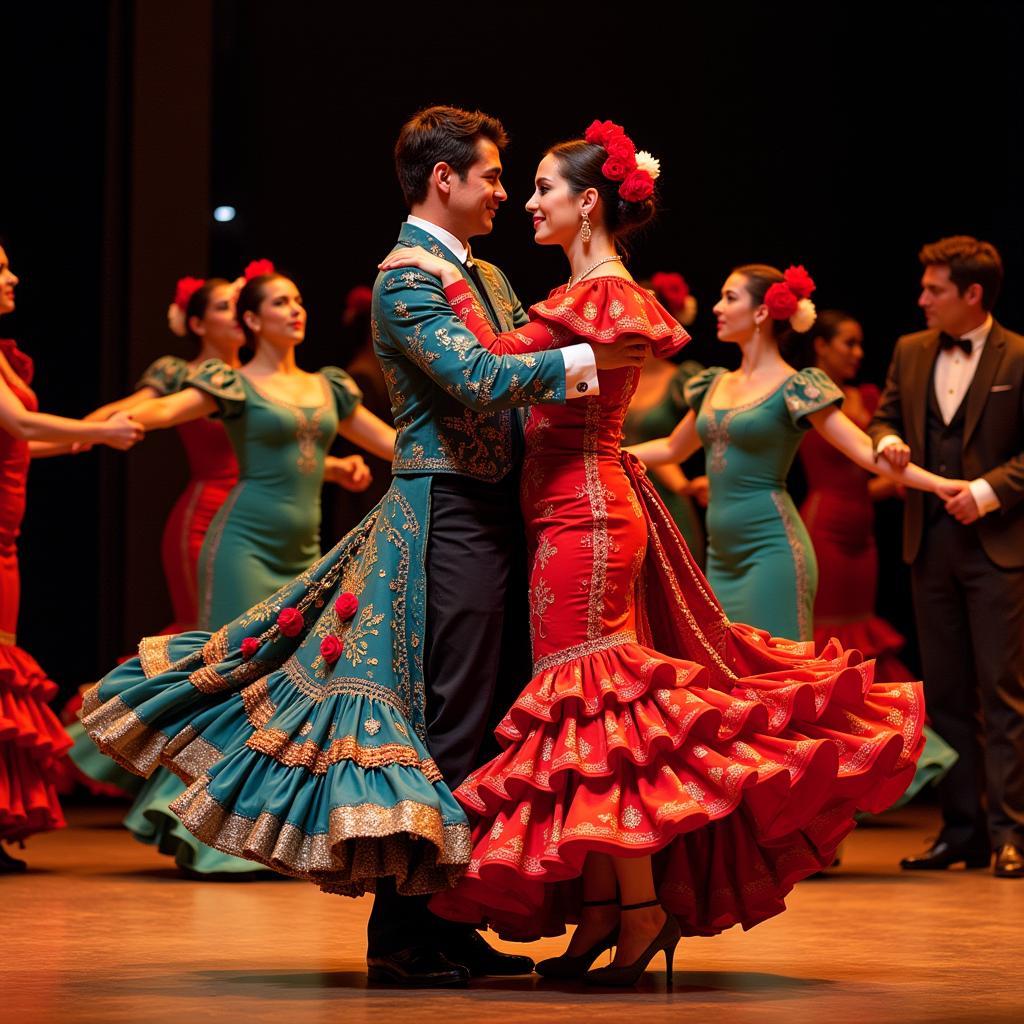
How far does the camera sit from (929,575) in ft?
18.7

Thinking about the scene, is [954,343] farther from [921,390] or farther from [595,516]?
[595,516]

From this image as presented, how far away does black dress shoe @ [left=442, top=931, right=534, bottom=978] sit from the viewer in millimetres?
3689

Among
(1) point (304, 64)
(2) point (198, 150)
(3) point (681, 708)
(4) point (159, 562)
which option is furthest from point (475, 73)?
(3) point (681, 708)

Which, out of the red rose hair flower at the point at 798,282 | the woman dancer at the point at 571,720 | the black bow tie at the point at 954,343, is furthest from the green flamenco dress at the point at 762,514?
the woman dancer at the point at 571,720

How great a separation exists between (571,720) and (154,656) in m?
0.86

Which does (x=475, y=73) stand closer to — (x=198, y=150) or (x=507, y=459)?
(x=198, y=150)

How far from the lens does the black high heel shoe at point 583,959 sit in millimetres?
3582

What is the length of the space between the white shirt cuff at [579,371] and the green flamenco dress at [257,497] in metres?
2.24

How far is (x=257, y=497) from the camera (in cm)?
562

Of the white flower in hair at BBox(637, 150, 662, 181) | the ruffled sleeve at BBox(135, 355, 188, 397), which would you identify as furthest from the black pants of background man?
the ruffled sleeve at BBox(135, 355, 188, 397)

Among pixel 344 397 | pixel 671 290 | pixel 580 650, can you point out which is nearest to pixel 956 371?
pixel 671 290

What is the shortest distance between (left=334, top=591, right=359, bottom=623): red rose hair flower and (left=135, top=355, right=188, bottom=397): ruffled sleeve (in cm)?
298

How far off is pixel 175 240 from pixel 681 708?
4.28m

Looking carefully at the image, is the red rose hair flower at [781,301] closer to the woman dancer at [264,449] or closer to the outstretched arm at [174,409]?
the woman dancer at [264,449]
